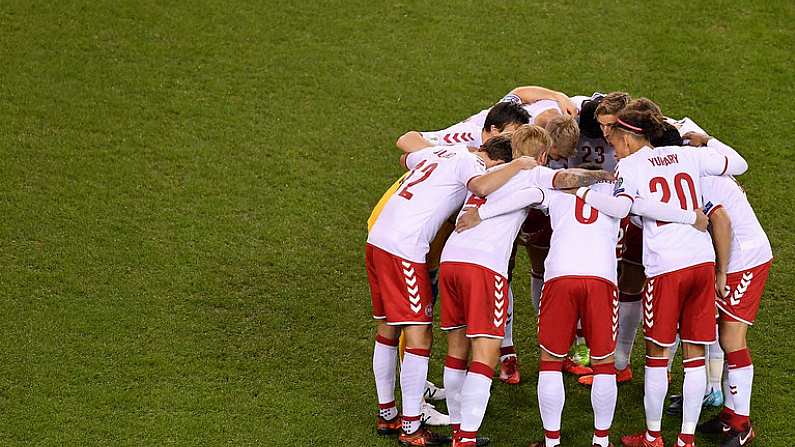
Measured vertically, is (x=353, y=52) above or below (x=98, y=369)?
above

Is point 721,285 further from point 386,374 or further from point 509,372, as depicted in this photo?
point 386,374

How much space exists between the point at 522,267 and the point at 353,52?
3406mm

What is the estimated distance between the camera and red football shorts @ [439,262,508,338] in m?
5.87

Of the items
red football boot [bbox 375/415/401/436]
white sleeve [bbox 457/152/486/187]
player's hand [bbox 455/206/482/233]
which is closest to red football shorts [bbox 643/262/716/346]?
player's hand [bbox 455/206/482/233]

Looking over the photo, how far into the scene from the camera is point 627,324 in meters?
6.70

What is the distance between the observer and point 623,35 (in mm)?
10961

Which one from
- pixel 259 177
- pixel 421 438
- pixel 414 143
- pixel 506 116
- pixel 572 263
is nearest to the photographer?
pixel 572 263

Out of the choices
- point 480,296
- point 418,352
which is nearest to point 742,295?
point 480,296

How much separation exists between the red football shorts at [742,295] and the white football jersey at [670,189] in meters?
0.32

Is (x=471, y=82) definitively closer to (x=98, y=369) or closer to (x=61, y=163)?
(x=61, y=163)

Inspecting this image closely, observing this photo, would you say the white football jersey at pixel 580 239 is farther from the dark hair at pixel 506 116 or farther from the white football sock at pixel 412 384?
the white football sock at pixel 412 384

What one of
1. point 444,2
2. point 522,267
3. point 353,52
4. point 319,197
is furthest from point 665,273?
point 444,2

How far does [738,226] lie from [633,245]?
667 mm

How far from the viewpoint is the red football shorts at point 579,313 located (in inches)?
227
